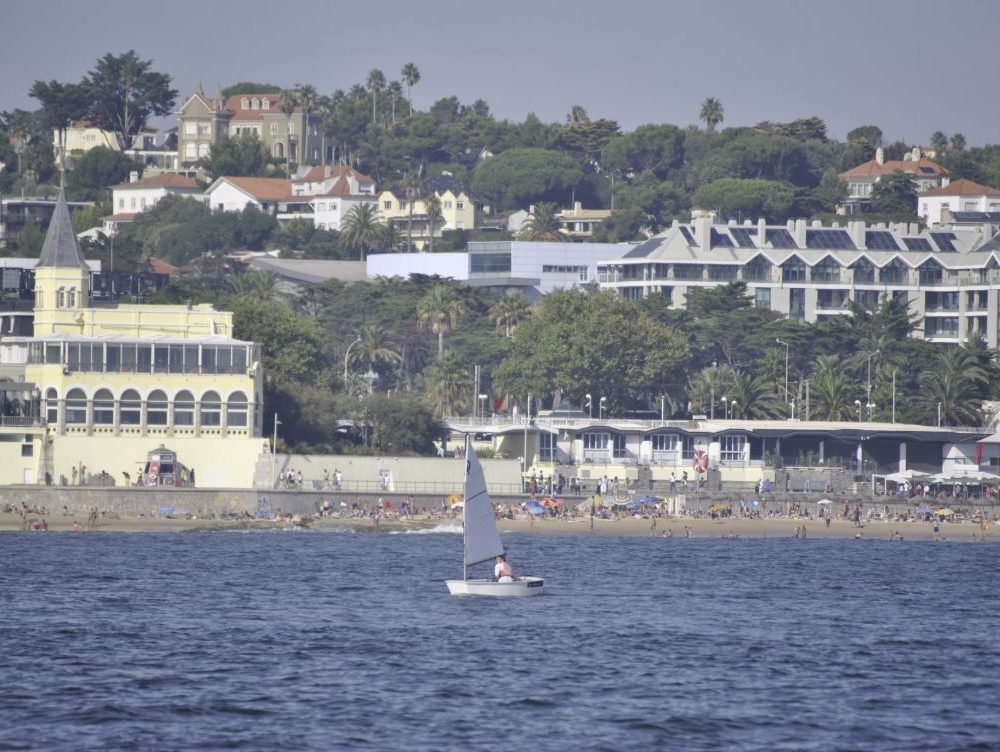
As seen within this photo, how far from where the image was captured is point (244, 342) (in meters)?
110

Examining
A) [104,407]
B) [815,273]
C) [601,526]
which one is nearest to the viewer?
[601,526]

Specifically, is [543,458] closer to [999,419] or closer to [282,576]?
[999,419]

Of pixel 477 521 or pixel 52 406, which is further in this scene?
pixel 52 406

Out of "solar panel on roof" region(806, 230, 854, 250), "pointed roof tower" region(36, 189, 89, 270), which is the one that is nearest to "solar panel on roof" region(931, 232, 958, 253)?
"solar panel on roof" region(806, 230, 854, 250)

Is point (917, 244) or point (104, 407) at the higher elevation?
point (917, 244)

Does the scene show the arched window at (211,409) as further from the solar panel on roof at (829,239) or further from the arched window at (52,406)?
the solar panel on roof at (829,239)

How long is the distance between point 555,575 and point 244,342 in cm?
3485

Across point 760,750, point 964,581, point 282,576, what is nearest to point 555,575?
point 282,576

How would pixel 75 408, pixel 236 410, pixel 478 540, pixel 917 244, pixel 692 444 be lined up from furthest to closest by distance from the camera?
pixel 917 244, pixel 692 444, pixel 236 410, pixel 75 408, pixel 478 540

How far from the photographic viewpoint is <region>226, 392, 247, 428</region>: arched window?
358ft

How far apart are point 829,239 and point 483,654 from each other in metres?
126

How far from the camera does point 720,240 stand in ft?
579

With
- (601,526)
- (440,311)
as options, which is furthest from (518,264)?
(601,526)

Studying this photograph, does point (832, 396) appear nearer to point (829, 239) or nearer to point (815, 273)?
point (815, 273)
